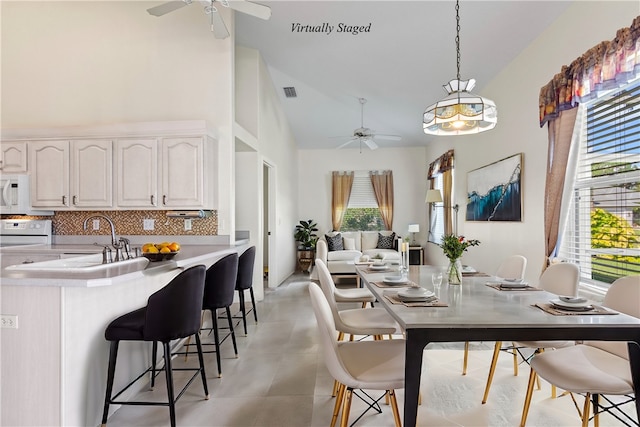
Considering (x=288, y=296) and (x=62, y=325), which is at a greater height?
(x=62, y=325)

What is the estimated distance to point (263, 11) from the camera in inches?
116

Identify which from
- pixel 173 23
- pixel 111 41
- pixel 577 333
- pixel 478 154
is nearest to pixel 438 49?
pixel 478 154

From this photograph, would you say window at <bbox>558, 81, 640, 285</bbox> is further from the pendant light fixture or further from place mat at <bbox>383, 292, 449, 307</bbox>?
place mat at <bbox>383, 292, 449, 307</bbox>

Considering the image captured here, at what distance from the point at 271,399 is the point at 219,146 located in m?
2.86

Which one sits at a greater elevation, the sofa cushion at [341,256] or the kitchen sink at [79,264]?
the kitchen sink at [79,264]

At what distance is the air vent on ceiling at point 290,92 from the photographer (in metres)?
6.26

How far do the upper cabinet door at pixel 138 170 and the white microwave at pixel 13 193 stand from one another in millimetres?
971

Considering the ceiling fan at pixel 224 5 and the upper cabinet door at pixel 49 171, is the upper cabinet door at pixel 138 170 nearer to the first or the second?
the upper cabinet door at pixel 49 171

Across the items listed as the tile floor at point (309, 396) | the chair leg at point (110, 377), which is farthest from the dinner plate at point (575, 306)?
the chair leg at point (110, 377)

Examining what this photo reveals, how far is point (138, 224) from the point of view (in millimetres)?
4133

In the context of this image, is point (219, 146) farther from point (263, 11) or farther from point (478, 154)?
point (478, 154)

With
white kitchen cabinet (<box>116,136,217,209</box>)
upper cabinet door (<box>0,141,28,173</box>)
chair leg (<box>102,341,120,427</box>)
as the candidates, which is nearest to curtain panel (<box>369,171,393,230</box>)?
white kitchen cabinet (<box>116,136,217,209</box>)

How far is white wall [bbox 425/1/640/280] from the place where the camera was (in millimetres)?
2707

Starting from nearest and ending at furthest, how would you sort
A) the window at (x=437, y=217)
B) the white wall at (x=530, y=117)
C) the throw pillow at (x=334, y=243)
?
the white wall at (x=530, y=117), the window at (x=437, y=217), the throw pillow at (x=334, y=243)
